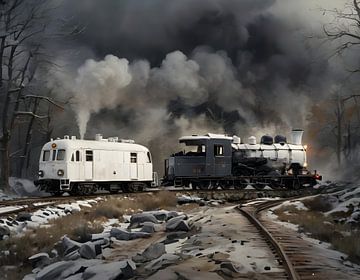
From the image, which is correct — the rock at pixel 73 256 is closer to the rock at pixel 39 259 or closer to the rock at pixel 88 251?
the rock at pixel 88 251

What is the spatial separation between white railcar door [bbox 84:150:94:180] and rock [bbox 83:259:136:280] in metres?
14.6

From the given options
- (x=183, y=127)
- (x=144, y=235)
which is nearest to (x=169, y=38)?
(x=183, y=127)

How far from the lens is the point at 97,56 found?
1623 inches

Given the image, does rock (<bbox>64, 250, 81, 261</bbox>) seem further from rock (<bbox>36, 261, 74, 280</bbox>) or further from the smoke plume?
the smoke plume

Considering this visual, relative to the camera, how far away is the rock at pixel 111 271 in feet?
23.2

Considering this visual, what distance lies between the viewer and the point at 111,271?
721 cm

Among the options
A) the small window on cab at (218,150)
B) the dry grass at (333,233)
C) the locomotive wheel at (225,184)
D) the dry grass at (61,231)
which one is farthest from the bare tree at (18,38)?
the dry grass at (333,233)

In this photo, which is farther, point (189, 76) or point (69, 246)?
point (189, 76)

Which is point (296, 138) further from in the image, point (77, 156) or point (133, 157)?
point (77, 156)

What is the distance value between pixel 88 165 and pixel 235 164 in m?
8.51

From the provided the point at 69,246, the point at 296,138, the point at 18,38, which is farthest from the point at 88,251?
the point at 296,138

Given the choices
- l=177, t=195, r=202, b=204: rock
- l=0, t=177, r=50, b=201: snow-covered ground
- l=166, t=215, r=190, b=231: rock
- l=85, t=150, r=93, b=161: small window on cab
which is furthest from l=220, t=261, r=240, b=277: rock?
l=0, t=177, r=50, b=201: snow-covered ground

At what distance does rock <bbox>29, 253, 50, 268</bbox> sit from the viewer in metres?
9.46

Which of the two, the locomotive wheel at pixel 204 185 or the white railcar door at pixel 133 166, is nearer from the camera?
the white railcar door at pixel 133 166
